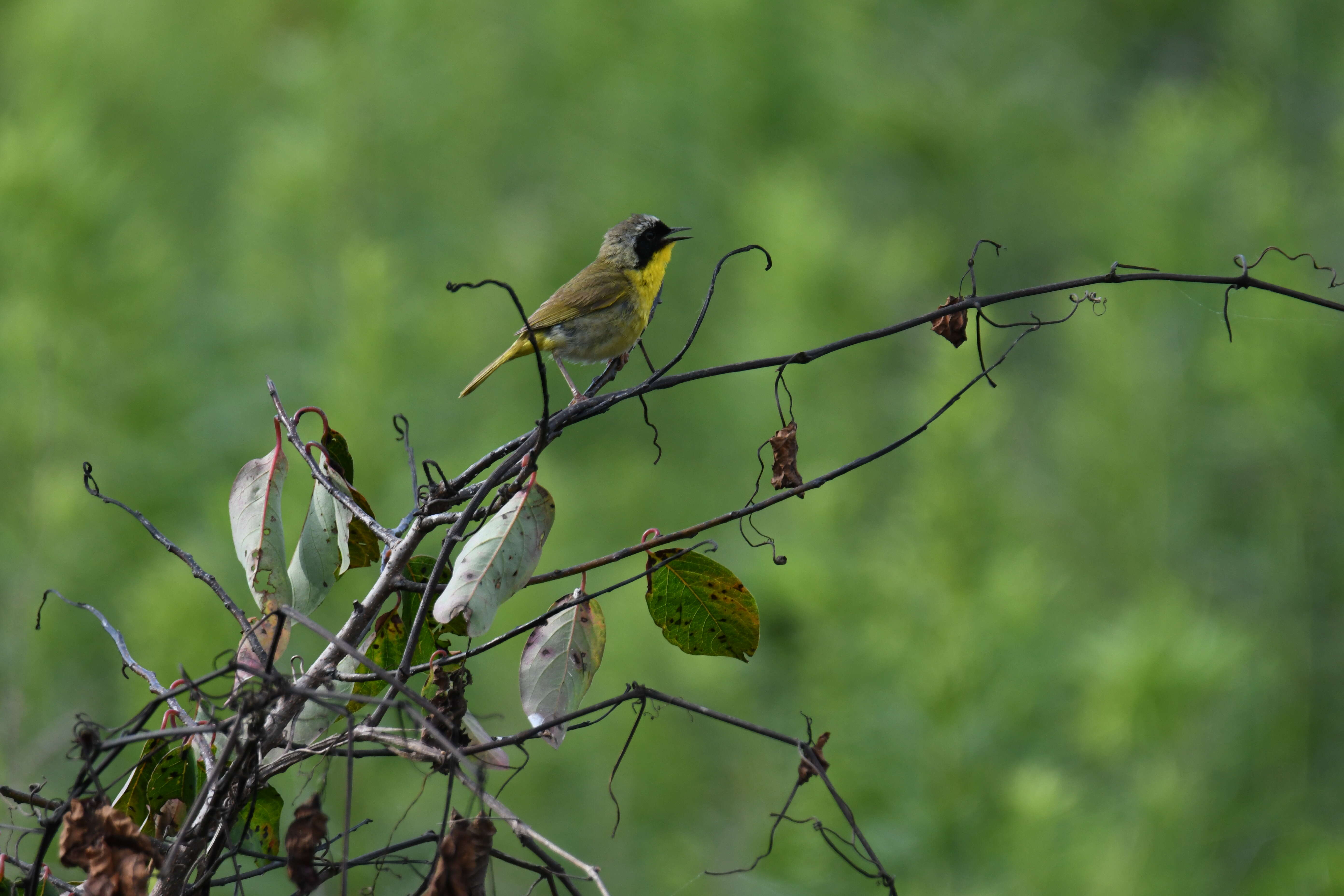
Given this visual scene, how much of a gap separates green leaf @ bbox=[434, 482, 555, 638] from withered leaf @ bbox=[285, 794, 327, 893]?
183 millimetres

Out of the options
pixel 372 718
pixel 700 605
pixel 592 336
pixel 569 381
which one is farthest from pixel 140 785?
pixel 592 336

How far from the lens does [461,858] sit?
0.78 meters

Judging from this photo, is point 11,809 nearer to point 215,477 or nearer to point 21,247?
point 21,247

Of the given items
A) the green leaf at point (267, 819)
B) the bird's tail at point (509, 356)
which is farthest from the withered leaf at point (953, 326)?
the bird's tail at point (509, 356)

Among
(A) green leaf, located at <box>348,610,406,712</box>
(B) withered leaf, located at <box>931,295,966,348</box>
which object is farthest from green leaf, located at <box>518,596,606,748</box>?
(B) withered leaf, located at <box>931,295,966,348</box>

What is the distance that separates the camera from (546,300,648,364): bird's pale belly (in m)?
2.70

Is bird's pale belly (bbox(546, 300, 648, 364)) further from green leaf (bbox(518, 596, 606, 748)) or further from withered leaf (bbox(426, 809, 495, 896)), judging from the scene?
withered leaf (bbox(426, 809, 495, 896))

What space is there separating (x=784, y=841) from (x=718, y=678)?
4.35ft

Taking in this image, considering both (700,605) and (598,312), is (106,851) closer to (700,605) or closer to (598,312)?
(700,605)

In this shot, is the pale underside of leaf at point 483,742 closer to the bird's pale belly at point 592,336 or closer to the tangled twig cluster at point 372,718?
the tangled twig cluster at point 372,718

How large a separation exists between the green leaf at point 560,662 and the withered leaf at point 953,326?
417 millimetres

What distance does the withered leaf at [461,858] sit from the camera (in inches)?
30.9

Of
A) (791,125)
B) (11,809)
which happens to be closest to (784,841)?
(11,809)

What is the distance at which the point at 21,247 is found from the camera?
18.8 ft
